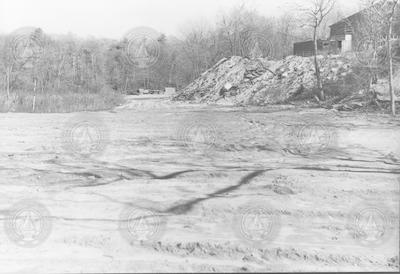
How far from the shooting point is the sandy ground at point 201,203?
5.31 meters

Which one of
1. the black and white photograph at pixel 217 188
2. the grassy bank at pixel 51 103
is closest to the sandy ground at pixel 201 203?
the black and white photograph at pixel 217 188

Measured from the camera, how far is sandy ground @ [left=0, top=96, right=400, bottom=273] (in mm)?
5312

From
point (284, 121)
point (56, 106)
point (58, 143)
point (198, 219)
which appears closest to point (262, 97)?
point (284, 121)

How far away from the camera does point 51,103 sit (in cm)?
3381

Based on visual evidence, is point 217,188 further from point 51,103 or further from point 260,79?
point 51,103

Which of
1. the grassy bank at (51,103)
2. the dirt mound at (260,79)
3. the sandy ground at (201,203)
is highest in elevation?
the dirt mound at (260,79)

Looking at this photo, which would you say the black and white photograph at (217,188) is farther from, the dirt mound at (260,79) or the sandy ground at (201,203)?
the dirt mound at (260,79)

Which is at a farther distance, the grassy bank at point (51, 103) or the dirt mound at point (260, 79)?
the grassy bank at point (51, 103)

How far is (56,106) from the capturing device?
33594 millimetres

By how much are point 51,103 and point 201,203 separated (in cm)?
2879

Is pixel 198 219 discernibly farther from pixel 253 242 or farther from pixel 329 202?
pixel 329 202

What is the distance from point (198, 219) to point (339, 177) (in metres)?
3.39

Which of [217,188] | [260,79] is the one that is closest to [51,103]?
[260,79]

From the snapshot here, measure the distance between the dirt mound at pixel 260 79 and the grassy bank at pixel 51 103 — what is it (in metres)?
6.68
